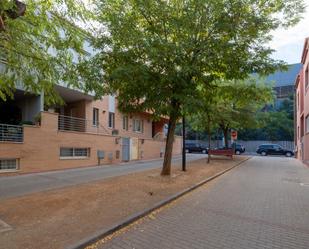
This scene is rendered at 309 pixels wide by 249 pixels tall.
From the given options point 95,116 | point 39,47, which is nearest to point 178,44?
point 39,47

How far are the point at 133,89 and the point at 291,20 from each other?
7070mm

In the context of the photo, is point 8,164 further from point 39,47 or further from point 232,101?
point 232,101

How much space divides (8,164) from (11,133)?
1486 mm

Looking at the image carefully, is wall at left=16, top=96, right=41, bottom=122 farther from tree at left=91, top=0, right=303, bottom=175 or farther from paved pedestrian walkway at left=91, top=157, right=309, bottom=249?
paved pedestrian walkway at left=91, top=157, right=309, bottom=249

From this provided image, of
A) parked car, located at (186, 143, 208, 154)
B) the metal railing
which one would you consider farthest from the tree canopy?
parked car, located at (186, 143, 208, 154)

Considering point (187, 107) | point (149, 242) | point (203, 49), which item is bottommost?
point (149, 242)

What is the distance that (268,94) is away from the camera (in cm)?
1764

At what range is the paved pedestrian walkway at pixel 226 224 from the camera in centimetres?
564

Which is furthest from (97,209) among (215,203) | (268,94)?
(268,94)

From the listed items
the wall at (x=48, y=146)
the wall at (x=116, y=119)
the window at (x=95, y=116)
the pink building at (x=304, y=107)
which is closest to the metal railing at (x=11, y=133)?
the wall at (x=48, y=146)

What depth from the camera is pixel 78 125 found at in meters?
22.8

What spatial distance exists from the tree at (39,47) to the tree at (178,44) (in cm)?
289

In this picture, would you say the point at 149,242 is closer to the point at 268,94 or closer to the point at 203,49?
the point at 203,49

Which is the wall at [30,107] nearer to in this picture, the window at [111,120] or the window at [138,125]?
the window at [111,120]
